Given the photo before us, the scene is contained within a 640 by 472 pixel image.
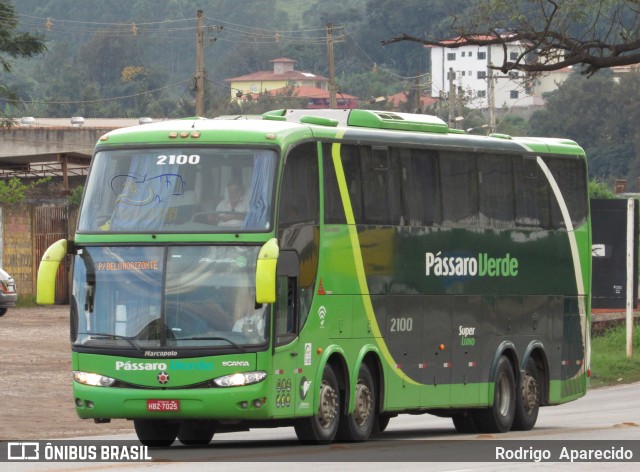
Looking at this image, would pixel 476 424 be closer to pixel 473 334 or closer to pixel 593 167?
pixel 473 334

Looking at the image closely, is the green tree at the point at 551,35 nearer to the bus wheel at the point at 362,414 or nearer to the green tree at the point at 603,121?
the bus wheel at the point at 362,414

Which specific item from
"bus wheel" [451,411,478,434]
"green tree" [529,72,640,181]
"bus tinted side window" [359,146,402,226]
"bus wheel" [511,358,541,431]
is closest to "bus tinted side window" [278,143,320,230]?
"bus tinted side window" [359,146,402,226]

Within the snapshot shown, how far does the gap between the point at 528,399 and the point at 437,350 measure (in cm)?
256

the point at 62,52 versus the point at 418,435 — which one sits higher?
the point at 62,52

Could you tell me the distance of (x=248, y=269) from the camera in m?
17.0

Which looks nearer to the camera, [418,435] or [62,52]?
[418,435]

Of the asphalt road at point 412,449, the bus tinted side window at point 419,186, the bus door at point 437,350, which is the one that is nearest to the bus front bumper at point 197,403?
the asphalt road at point 412,449

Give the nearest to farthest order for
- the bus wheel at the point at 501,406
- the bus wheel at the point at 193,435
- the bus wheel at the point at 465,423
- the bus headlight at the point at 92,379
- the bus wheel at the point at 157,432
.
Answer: the bus headlight at the point at 92,379
the bus wheel at the point at 157,432
the bus wheel at the point at 193,435
the bus wheel at the point at 501,406
the bus wheel at the point at 465,423

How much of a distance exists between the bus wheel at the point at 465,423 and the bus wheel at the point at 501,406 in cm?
7

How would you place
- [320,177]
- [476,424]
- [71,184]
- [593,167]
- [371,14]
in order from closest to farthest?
[320,177], [476,424], [71,184], [593,167], [371,14]

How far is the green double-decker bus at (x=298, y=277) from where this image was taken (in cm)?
1697

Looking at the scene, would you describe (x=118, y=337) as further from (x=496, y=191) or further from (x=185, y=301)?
(x=496, y=191)

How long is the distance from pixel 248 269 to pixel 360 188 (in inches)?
96.5

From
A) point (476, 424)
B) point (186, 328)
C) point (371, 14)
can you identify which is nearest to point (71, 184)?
Answer: point (476, 424)
